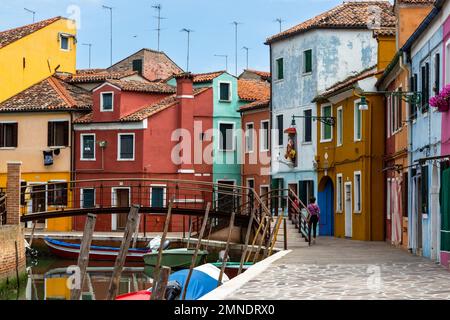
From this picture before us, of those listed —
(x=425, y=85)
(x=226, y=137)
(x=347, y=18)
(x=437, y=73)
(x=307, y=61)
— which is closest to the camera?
(x=437, y=73)

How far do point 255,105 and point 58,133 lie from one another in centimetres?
966

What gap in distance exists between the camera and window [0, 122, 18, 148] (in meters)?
50.5

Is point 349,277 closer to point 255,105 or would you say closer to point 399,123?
point 399,123

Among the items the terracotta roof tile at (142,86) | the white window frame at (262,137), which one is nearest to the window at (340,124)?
the white window frame at (262,137)

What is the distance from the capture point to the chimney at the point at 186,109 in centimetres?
4850

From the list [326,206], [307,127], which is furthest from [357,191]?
[307,127]

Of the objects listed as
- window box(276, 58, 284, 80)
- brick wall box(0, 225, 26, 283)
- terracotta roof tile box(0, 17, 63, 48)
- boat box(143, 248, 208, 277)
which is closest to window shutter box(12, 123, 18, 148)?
terracotta roof tile box(0, 17, 63, 48)

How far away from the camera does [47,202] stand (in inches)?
1911

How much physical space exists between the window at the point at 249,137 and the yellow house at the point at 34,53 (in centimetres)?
1131

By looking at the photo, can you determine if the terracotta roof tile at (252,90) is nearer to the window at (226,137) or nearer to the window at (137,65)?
the window at (226,137)

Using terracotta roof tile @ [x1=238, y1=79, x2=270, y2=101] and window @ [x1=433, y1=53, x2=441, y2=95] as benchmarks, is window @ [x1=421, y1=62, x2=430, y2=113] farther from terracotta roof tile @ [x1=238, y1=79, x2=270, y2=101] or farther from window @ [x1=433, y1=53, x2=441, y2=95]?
terracotta roof tile @ [x1=238, y1=79, x2=270, y2=101]

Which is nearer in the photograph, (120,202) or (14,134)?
(120,202)

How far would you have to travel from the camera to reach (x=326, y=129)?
39.4m

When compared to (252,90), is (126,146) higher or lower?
lower
